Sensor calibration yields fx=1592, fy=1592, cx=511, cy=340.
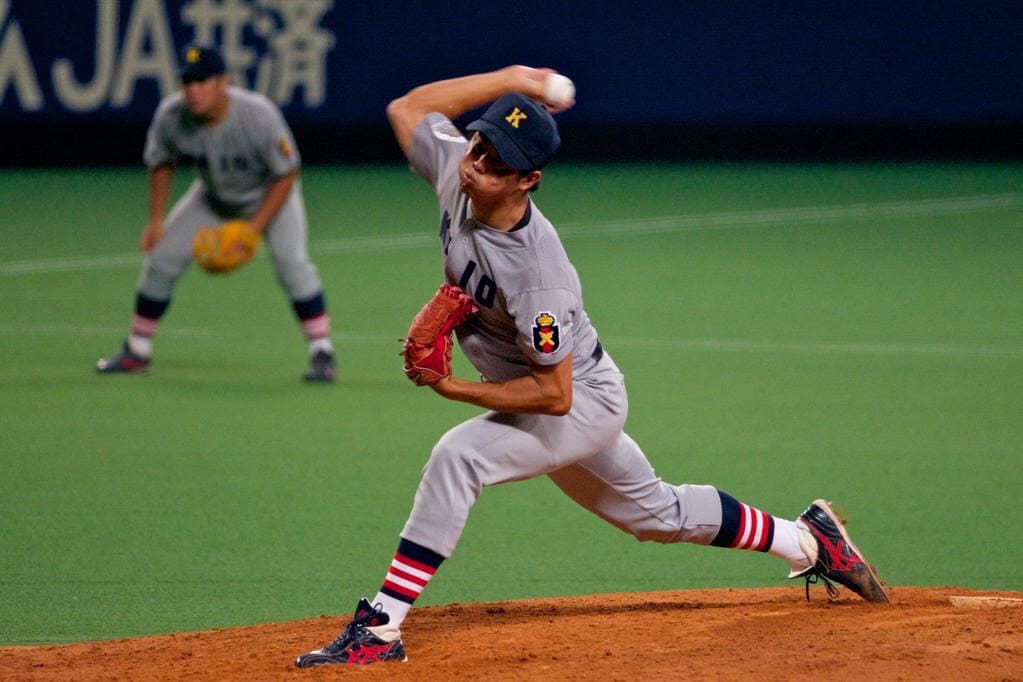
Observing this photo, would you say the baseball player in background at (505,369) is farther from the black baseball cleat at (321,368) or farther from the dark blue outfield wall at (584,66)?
the dark blue outfield wall at (584,66)

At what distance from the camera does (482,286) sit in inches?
186

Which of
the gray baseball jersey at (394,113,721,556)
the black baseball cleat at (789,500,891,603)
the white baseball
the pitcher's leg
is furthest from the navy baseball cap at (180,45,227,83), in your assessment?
the black baseball cleat at (789,500,891,603)

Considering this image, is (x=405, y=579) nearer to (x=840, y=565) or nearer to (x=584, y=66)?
(x=840, y=565)

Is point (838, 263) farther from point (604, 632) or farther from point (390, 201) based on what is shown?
point (604, 632)

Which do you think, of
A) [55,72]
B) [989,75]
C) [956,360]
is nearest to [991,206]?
[989,75]

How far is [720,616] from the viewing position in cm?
522

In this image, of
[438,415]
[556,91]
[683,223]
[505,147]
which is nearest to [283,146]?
[438,415]

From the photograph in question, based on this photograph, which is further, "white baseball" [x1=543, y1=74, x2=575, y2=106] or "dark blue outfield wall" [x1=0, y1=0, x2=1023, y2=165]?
"dark blue outfield wall" [x1=0, y1=0, x2=1023, y2=165]

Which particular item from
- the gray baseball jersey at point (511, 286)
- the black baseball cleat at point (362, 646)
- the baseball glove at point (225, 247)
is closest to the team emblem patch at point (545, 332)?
the gray baseball jersey at point (511, 286)

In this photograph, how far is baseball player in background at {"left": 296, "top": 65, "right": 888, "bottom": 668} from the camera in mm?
4578

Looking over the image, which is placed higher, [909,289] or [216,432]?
[909,289]

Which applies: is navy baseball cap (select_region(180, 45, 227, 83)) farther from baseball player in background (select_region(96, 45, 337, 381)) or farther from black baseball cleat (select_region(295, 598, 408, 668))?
black baseball cleat (select_region(295, 598, 408, 668))

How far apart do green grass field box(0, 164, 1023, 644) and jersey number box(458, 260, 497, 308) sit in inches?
65.2

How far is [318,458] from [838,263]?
25.4 feet
